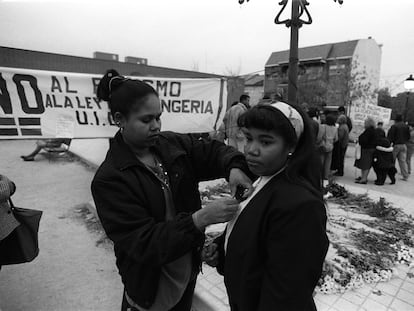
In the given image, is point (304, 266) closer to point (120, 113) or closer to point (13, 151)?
point (120, 113)

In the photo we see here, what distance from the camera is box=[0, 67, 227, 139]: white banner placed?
4371mm

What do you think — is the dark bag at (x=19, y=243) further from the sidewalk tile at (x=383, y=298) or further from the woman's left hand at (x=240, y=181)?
the sidewalk tile at (x=383, y=298)

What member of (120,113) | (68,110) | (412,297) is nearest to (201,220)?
(120,113)

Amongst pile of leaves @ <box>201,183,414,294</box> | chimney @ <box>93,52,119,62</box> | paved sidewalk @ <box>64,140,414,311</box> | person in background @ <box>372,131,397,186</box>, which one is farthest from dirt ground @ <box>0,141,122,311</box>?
chimney @ <box>93,52,119,62</box>

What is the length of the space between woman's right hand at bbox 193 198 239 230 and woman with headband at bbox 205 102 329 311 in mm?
114

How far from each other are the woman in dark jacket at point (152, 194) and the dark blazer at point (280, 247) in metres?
0.13

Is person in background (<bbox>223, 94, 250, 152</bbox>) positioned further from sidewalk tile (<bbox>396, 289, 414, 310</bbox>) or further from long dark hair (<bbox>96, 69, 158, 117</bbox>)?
long dark hair (<bbox>96, 69, 158, 117</bbox>)

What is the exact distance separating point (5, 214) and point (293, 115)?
216 centimetres

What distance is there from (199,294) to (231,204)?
71.4 inches

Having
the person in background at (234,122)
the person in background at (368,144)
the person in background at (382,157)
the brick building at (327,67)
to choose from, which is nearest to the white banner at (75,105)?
the person in background at (234,122)

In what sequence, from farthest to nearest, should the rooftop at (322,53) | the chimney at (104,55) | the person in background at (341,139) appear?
the chimney at (104,55) → the rooftop at (322,53) → the person in background at (341,139)

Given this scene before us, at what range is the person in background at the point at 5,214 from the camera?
6.55ft

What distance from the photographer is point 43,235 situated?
3893 millimetres

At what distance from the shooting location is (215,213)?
108 centimetres
